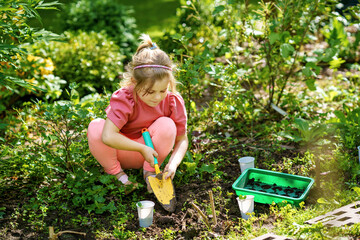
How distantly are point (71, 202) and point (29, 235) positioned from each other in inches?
14.4

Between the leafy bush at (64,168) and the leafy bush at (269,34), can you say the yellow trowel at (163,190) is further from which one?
the leafy bush at (269,34)

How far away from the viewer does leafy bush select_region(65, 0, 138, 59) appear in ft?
17.2

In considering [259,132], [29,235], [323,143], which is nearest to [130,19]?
[259,132]

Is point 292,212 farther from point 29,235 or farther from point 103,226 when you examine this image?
point 29,235

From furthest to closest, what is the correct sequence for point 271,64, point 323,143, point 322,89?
point 322,89, point 271,64, point 323,143

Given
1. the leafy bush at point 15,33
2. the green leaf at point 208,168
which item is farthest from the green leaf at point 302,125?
the leafy bush at point 15,33

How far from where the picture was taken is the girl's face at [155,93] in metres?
2.49

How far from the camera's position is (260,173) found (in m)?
2.82

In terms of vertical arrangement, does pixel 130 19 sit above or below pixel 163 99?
below

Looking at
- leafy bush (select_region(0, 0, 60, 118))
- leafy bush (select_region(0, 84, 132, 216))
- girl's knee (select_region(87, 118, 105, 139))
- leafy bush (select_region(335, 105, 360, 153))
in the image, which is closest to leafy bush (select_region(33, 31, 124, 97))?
leafy bush (select_region(0, 0, 60, 118))

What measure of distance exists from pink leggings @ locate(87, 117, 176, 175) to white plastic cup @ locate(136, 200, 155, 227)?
0.41 meters

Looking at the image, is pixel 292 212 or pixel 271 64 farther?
pixel 271 64

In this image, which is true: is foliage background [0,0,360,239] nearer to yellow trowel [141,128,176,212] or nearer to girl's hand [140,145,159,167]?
yellow trowel [141,128,176,212]

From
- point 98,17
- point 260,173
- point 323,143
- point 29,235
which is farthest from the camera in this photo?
point 98,17
